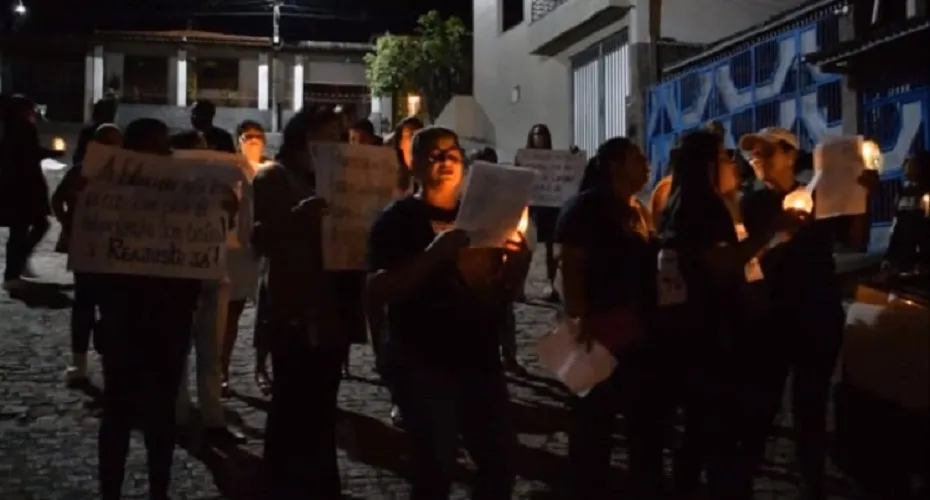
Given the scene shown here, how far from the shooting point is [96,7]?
50.5 meters

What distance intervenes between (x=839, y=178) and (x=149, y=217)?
3.27 metres

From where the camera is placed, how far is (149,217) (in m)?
5.77

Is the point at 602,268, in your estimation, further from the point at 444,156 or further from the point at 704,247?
the point at 444,156

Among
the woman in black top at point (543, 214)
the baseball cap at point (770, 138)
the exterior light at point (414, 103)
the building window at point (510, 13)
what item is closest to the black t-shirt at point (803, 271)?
the baseball cap at point (770, 138)

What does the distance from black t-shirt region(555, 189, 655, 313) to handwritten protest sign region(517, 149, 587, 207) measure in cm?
538

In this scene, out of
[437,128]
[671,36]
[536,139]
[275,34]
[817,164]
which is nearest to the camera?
[437,128]

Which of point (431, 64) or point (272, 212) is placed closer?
point (272, 212)

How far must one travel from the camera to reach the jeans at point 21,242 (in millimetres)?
12770

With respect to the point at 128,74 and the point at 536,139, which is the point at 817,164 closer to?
the point at 536,139

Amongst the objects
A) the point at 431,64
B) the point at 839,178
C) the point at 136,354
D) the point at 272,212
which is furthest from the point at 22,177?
the point at 431,64

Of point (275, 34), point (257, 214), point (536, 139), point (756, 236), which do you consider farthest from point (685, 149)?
point (275, 34)

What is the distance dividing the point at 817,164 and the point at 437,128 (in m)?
2.16

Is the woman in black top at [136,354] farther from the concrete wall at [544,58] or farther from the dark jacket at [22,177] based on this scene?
the concrete wall at [544,58]

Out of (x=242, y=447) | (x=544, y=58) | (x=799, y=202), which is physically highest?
(x=544, y=58)
